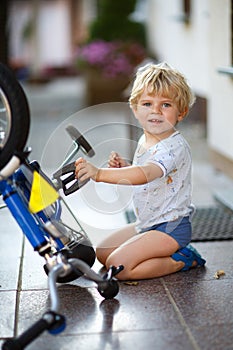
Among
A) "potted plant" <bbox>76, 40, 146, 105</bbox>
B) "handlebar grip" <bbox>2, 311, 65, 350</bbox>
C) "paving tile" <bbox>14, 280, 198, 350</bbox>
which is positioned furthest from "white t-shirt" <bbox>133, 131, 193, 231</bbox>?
"potted plant" <bbox>76, 40, 146, 105</bbox>

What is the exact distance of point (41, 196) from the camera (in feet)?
11.2

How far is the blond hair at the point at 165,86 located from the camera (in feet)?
13.1

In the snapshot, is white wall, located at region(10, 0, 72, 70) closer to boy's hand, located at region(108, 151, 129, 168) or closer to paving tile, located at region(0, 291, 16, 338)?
boy's hand, located at region(108, 151, 129, 168)

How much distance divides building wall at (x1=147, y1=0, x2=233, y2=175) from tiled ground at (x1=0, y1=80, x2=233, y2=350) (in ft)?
6.49

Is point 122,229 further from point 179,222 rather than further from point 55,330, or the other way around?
point 55,330

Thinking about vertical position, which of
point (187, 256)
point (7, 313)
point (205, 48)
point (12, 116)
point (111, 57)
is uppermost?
point (12, 116)

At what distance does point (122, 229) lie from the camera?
4332 mm

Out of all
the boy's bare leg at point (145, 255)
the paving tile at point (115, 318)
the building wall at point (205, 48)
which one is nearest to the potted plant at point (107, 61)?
the building wall at point (205, 48)

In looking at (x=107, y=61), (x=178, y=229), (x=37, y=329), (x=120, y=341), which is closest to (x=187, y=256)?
(x=178, y=229)

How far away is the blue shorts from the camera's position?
13.5ft

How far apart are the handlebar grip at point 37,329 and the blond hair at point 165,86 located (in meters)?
1.35

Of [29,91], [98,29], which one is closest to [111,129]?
[98,29]

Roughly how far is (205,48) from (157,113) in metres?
5.65

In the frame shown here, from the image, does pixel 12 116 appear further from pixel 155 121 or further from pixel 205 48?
pixel 205 48
